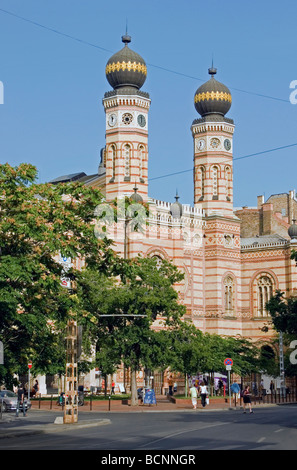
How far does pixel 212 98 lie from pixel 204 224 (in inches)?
372

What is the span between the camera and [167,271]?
1758 inches

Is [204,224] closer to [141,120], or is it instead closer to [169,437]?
[141,120]

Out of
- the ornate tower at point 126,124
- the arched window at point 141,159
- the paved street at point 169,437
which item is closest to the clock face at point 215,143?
the ornate tower at point 126,124

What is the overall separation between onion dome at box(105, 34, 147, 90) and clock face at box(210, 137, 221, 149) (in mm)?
8353

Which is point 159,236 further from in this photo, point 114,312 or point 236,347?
point 114,312

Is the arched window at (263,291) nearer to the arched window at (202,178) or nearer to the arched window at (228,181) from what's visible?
the arched window at (228,181)

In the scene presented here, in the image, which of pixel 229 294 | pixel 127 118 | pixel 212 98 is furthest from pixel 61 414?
pixel 212 98

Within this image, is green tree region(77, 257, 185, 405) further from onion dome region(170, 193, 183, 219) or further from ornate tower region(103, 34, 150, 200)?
onion dome region(170, 193, 183, 219)

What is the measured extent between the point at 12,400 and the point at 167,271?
10.4 meters

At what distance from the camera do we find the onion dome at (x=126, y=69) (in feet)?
186

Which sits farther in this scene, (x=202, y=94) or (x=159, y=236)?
(x=202, y=94)
